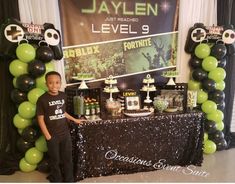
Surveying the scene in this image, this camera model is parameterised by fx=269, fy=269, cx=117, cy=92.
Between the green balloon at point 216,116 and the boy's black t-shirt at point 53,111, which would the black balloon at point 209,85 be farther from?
the boy's black t-shirt at point 53,111

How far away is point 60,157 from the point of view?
2.70 m

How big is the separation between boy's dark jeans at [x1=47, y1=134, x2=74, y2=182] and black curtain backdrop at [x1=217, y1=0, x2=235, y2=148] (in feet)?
7.54

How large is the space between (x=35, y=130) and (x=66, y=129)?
18.7 inches

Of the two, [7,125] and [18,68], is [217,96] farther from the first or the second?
[7,125]

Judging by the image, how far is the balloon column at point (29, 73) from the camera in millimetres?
2752

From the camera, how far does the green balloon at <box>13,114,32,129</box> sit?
9.52ft

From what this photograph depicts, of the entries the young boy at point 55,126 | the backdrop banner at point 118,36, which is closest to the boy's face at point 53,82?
the young boy at point 55,126

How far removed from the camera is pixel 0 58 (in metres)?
2.98

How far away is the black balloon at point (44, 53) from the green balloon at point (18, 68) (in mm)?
169

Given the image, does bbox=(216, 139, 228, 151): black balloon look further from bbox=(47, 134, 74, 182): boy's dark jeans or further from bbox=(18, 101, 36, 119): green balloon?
bbox=(18, 101, 36, 119): green balloon

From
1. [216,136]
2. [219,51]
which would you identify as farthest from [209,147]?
[219,51]

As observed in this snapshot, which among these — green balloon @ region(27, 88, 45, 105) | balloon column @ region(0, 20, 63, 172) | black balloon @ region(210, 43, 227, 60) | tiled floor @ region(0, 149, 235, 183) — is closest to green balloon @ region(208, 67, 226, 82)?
black balloon @ region(210, 43, 227, 60)

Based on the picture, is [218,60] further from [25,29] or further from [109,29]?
[25,29]

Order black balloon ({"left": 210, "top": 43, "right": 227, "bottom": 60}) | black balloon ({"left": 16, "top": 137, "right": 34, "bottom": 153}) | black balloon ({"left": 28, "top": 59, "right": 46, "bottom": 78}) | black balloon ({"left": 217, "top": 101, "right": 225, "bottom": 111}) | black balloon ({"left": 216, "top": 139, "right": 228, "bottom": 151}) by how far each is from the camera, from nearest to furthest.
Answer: black balloon ({"left": 28, "top": 59, "right": 46, "bottom": 78}) < black balloon ({"left": 16, "top": 137, "right": 34, "bottom": 153}) < black balloon ({"left": 210, "top": 43, "right": 227, "bottom": 60}) < black balloon ({"left": 217, "top": 101, "right": 225, "bottom": 111}) < black balloon ({"left": 216, "top": 139, "right": 228, "bottom": 151})
